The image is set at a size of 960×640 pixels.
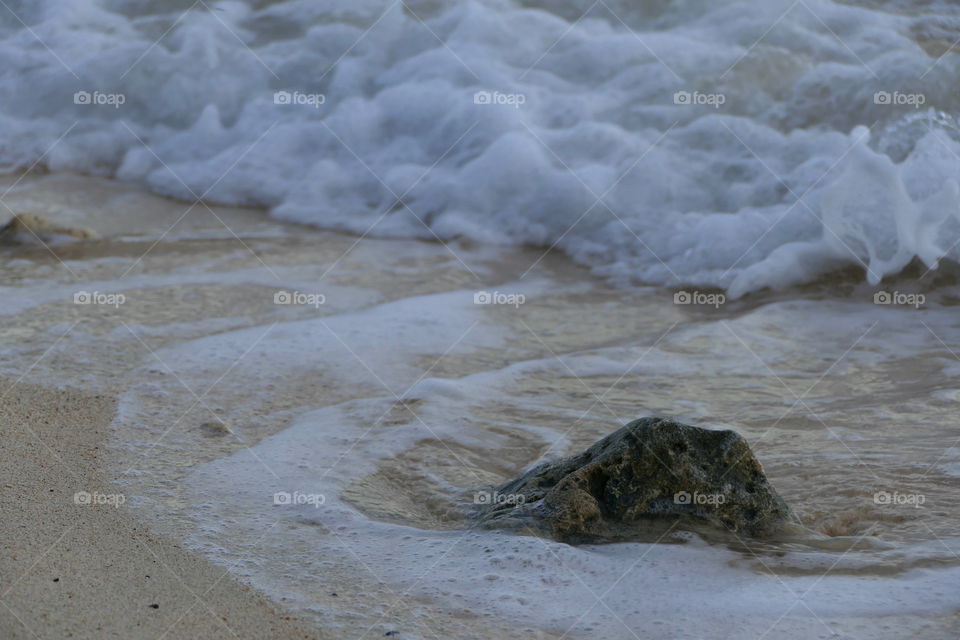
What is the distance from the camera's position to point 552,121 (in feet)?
24.2

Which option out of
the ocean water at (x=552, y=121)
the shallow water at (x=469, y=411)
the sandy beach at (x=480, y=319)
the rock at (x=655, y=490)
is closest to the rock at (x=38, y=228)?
the sandy beach at (x=480, y=319)

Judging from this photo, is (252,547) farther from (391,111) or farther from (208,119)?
(208,119)

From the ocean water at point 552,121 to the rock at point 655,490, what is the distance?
9.12 feet

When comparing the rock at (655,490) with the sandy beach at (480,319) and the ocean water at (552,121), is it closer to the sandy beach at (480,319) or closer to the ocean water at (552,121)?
the sandy beach at (480,319)

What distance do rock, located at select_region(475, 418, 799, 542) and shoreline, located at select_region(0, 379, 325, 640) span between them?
78 centimetres

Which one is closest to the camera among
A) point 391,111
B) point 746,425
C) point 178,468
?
point 178,468

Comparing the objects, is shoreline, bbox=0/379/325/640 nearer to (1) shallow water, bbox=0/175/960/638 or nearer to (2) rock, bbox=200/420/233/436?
(1) shallow water, bbox=0/175/960/638

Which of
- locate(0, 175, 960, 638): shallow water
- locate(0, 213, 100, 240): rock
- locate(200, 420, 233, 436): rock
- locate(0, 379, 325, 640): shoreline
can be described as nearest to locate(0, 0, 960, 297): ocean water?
locate(0, 175, 960, 638): shallow water

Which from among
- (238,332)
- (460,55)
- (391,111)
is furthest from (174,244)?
(460,55)

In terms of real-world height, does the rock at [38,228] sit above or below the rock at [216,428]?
below

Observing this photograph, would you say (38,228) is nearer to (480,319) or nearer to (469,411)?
(480,319)

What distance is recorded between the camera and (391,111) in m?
7.92

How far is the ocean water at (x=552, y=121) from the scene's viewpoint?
20.2ft

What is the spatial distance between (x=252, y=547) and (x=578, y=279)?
3.31 metres
